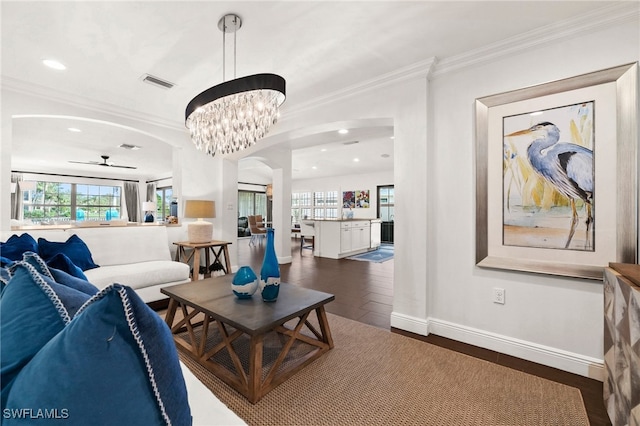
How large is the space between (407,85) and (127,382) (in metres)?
2.92

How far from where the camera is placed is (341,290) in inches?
156

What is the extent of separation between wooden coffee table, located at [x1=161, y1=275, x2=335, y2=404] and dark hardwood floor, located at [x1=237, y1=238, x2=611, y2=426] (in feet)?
2.93

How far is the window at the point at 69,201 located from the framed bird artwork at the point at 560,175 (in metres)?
8.99

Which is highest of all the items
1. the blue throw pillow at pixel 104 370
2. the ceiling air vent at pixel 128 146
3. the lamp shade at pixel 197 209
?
the ceiling air vent at pixel 128 146

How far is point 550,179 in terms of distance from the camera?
2.10m

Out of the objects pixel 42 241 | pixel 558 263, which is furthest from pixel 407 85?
pixel 42 241

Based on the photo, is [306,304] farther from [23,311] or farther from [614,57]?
[614,57]

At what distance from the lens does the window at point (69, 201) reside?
841cm

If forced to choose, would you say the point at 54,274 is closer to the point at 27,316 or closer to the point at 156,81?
the point at 27,316

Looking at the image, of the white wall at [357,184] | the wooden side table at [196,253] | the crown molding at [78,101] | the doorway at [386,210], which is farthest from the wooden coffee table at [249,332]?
the white wall at [357,184]

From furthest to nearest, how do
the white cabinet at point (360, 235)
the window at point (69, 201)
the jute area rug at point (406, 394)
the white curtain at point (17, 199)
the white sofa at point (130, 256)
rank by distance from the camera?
the window at point (69, 201) → the white curtain at point (17, 199) → the white cabinet at point (360, 235) → the white sofa at point (130, 256) → the jute area rug at point (406, 394)

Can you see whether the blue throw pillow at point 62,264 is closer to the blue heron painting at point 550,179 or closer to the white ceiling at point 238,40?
the white ceiling at point 238,40

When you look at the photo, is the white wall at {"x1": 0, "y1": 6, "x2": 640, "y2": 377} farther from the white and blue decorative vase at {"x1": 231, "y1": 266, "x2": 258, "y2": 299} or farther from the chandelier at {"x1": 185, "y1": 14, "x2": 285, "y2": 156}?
the white and blue decorative vase at {"x1": 231, "y1": 266, "x2": 258, "y2": 299}

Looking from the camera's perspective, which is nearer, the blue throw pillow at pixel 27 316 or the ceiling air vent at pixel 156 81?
the blue throw pillow at pixel 27 316
